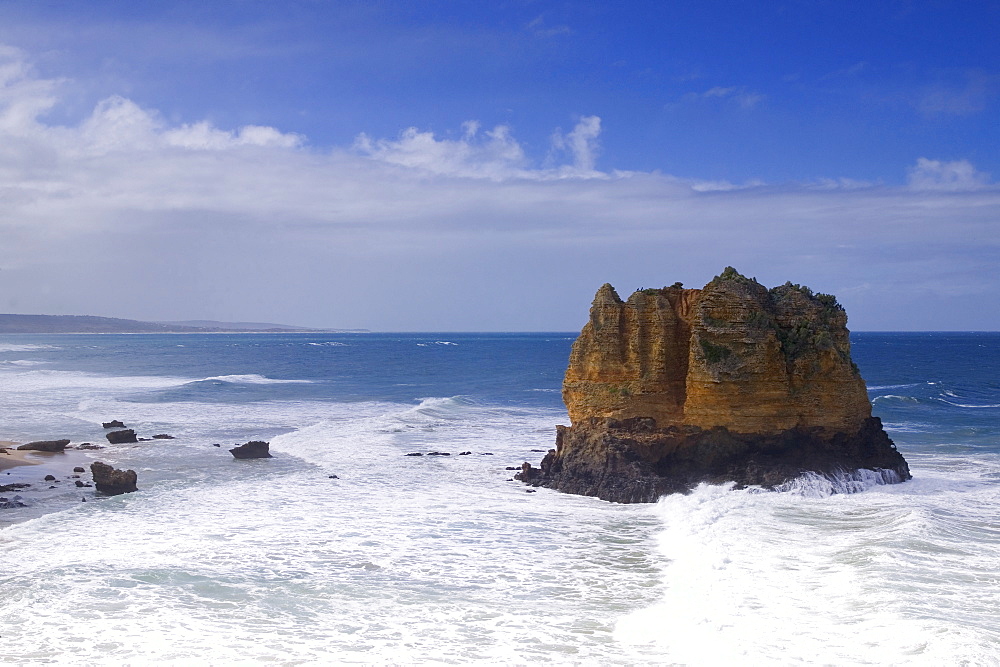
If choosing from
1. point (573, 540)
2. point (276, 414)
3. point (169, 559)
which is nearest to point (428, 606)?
point (573, 540)

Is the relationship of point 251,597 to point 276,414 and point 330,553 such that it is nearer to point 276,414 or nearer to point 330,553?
point 330,553

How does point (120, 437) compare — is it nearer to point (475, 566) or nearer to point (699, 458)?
point (475, 566)

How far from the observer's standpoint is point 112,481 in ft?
66.4

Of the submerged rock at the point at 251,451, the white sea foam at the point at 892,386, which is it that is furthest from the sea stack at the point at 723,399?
the white sea foam at the point at 892,386

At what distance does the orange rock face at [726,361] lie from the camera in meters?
18.8

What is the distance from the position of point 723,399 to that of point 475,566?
25.8ft

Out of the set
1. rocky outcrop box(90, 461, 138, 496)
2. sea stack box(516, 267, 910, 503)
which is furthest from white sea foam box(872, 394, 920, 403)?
rocky outcrop box(90, 461, 138, 496)

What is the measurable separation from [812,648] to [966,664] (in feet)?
5.39

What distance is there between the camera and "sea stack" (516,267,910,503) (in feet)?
61.6

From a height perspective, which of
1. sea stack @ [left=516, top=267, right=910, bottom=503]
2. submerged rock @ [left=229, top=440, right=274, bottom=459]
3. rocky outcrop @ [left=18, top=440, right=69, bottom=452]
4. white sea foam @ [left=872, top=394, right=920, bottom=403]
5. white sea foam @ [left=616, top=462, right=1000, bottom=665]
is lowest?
rocky outcrop @ [left=18, top=440, right=69, bottom=452]

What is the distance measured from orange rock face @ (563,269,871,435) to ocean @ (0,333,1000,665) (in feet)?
6.10

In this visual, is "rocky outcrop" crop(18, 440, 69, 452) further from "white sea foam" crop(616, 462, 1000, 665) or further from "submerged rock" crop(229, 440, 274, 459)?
"white sea foam" crop(616, 462, 1000, 665)

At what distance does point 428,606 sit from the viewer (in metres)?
11.9

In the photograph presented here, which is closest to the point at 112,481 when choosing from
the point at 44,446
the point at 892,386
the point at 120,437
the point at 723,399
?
the point at 44,446
